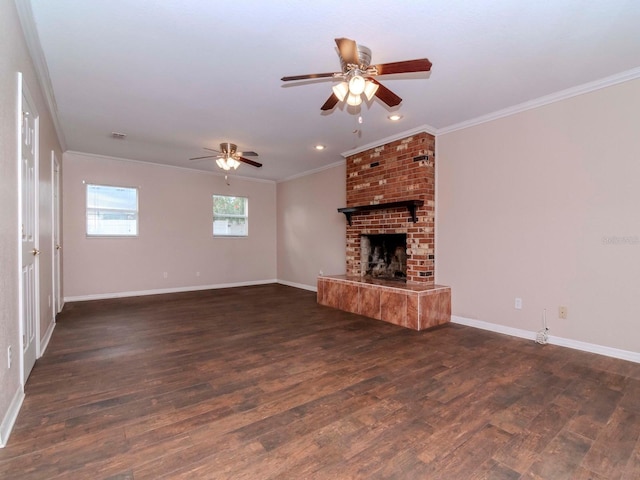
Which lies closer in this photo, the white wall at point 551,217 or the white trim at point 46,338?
the white wall at point 551,217

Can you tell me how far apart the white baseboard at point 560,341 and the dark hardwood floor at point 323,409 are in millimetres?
133

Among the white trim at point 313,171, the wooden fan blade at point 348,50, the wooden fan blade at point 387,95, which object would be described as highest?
the white trim at point 313,171

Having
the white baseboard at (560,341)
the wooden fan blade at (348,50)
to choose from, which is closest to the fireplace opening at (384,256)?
the white baseboard at (560,341)

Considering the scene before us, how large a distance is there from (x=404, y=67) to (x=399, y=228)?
266cm

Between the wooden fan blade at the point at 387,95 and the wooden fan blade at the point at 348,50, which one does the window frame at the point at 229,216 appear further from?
the wooden fan blade at the point at 348,50

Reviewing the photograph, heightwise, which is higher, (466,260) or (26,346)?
(466,260)

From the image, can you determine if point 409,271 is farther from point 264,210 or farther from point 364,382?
point 264,210

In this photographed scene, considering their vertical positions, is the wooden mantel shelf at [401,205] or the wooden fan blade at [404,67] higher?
the wooden fan blade at [404,67]

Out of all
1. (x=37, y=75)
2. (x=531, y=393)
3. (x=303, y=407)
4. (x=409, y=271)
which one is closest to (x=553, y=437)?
(x=531, y=393)

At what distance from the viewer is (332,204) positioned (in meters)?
6.09

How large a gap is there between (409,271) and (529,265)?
144cm

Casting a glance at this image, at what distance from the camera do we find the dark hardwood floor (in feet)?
4.87

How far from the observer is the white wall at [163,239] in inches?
212

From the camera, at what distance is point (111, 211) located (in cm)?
571
